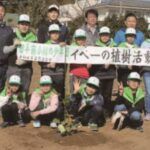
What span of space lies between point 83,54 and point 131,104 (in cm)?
127

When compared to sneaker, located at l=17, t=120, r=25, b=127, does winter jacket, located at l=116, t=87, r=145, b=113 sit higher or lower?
higher

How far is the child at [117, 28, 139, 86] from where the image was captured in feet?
29.2

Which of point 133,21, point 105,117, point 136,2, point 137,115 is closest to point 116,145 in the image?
point 137,115

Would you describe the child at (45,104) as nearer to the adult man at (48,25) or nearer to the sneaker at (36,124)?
the sneaker at (36,124)

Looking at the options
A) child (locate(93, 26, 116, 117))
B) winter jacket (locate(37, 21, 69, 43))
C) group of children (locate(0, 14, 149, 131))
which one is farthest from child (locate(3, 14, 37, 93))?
child (locate(93, 26, 116, 117))


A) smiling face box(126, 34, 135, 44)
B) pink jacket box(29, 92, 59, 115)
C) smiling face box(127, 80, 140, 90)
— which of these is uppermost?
smiling face box(126, 34, 135, 44)

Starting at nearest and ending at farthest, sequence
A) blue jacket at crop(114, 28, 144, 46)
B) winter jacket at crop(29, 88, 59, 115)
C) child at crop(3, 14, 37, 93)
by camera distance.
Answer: winter jacket at crop(29, 88, 59, 115), child at crop(3, 14, 37, 93), blue jacket at crop(114, 28, 144, 46)

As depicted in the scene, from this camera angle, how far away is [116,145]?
25.4 ft

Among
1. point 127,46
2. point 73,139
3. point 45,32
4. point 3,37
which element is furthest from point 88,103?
point 3,37

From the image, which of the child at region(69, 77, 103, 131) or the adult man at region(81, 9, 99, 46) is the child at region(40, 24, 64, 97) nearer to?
the child at region(69, 77, 103, 131)

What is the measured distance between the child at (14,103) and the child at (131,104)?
1.62 metres

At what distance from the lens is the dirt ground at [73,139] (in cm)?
758

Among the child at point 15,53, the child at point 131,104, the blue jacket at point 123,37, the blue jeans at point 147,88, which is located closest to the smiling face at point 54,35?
the child at point 15,53

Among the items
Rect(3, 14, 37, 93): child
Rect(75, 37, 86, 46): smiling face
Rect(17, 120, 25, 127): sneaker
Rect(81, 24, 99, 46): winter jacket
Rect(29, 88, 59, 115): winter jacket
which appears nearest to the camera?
Rect(29, 88, 59, 115): winter jacket
